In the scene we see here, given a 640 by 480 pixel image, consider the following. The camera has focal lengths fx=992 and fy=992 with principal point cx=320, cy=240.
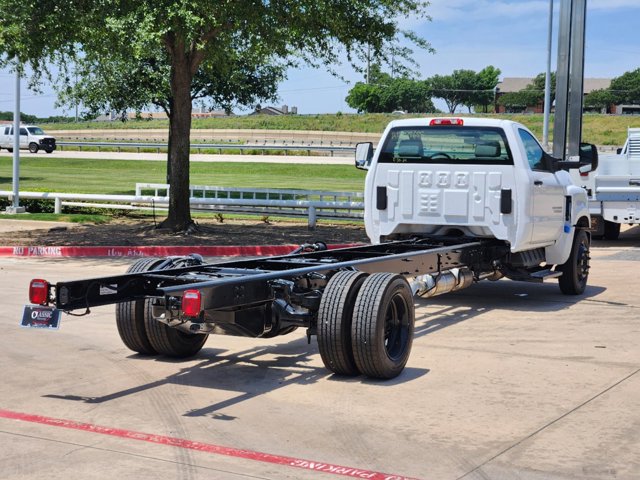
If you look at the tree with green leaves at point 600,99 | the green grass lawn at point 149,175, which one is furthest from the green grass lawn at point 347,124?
the tree with green leaves at point 600,99

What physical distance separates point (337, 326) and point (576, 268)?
242 inches

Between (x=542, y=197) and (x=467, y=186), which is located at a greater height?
(x=467, y=186)

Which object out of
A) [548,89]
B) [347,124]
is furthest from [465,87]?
[548,89]

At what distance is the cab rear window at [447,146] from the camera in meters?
11.8

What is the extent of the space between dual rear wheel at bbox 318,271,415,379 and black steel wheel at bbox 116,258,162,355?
1.68 meters

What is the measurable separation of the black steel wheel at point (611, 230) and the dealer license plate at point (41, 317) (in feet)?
51.6

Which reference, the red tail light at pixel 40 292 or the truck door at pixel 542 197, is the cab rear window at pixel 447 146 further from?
the red tail light at pixel 40 292

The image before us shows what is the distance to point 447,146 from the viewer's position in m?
12.0

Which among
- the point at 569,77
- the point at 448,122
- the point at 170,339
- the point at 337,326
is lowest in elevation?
the point at 170,339

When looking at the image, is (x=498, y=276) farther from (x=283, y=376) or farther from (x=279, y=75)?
(x=279, y=75)

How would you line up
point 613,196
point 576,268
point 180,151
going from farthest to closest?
point 180,151
point 613,196
point 576,268

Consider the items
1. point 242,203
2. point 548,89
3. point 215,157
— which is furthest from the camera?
point 215,157

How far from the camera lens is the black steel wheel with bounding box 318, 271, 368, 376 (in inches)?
311

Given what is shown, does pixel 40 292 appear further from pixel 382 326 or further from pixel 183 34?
pixel 183 34
